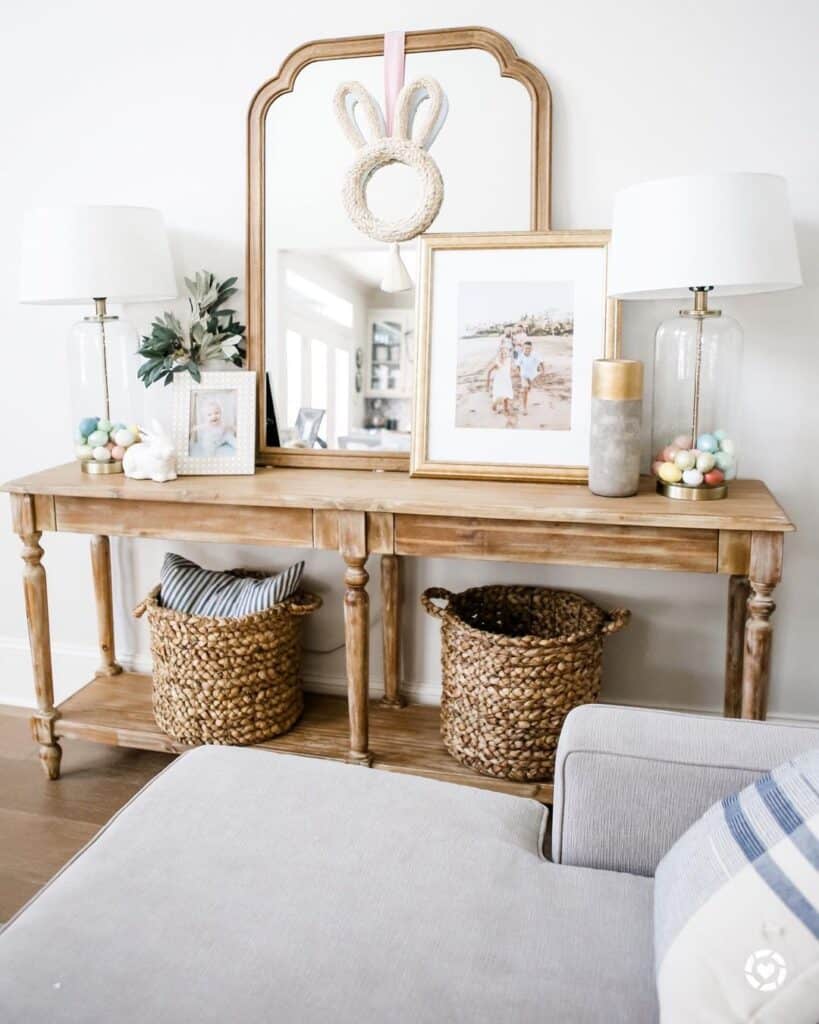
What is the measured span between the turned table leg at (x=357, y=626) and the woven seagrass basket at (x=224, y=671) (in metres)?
0.25

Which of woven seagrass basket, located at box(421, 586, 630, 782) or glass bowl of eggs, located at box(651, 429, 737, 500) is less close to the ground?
glass bowl of eggs, located at box(651, 429, 737, 500)

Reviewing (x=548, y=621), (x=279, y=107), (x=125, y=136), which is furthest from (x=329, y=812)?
(x=125, y=136)

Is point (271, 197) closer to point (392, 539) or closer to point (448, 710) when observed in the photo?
point (392, 539)

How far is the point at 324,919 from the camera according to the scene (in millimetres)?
1159

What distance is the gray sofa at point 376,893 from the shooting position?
41.1 inches

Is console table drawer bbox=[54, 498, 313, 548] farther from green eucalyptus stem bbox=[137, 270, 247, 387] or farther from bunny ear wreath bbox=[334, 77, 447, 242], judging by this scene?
bunny ear wreath bbox=[334, 77, 447, 242]

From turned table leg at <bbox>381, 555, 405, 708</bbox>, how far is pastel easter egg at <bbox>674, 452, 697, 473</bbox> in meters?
0.85

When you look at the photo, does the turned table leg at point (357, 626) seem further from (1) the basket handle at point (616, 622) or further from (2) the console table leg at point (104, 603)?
(2) the console table leg at point (104, 603)

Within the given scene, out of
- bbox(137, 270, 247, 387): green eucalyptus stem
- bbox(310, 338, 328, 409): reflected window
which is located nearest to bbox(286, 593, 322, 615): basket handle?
bbox(310, 338, 328, 409): reflected window

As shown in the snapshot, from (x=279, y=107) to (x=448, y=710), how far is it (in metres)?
1.58

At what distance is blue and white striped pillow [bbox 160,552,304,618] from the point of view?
236cm

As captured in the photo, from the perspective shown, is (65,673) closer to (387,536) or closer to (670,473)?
(387,536)

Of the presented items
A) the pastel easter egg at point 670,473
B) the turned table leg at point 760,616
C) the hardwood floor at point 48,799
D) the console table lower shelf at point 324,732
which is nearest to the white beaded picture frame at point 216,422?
the console table lower shelf at point 324,732

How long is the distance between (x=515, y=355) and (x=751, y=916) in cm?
151
